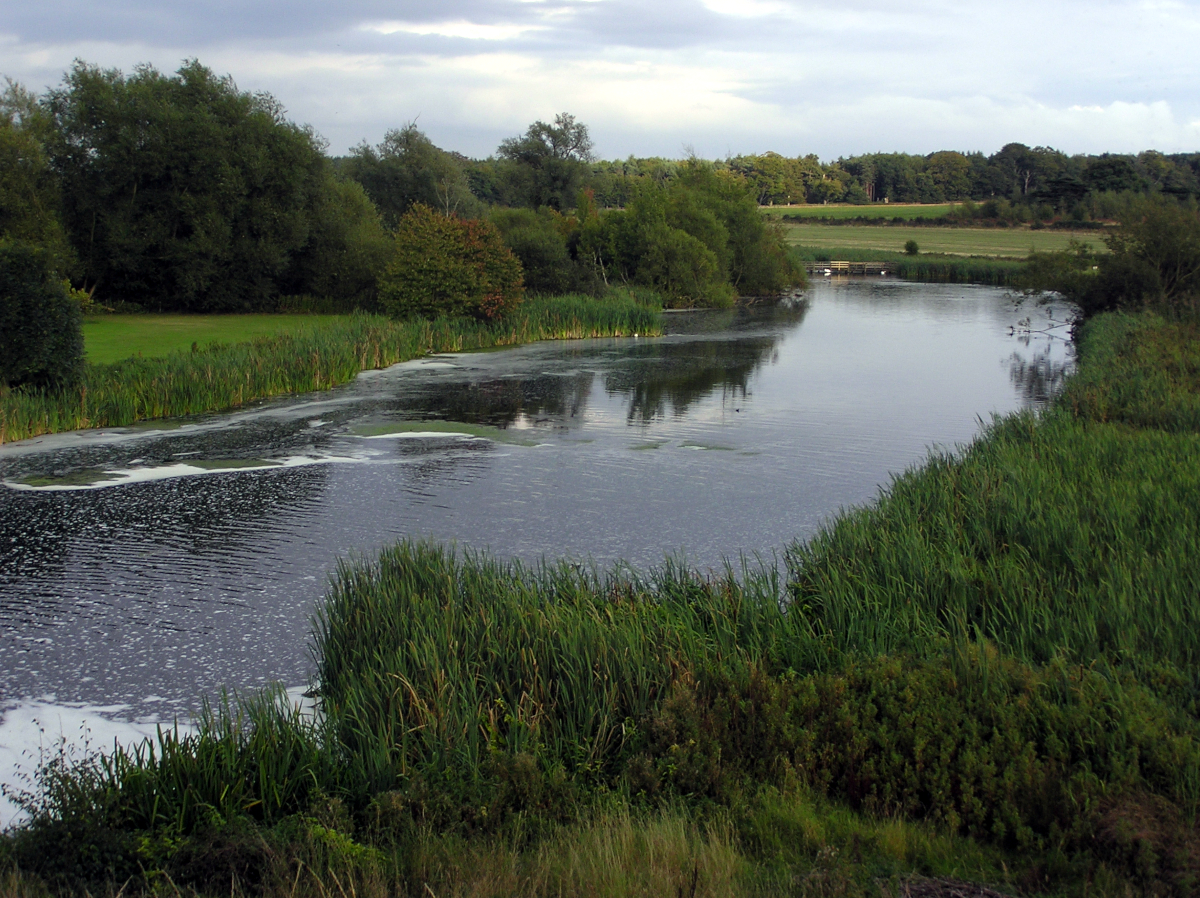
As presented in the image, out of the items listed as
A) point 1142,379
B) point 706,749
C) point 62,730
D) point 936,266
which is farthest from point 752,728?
point 936,266

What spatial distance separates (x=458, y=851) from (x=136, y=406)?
1326 cm

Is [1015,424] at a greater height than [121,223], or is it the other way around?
[121,223]

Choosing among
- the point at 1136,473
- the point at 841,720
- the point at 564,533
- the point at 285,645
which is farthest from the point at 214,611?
the point at 1136,473

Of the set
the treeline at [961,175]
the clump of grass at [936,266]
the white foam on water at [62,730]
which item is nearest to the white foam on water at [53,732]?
the white foam on water at [62,730]

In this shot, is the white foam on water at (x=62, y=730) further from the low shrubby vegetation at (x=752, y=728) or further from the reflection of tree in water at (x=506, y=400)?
the reflection of tree in water at (x=506, y=400)

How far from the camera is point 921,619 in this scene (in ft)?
17.8

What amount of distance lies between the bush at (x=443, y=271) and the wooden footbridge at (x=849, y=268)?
45.1 metres

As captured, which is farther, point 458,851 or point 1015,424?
point 1015,424

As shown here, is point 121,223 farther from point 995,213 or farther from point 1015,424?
point 995,213

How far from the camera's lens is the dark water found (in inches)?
269

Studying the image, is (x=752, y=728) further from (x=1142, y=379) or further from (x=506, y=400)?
(x=506, y=400)

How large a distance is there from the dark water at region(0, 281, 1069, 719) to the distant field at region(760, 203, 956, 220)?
83.4m

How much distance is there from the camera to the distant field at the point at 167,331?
727 inches

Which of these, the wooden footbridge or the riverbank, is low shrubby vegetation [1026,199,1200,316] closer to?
the riverbank
